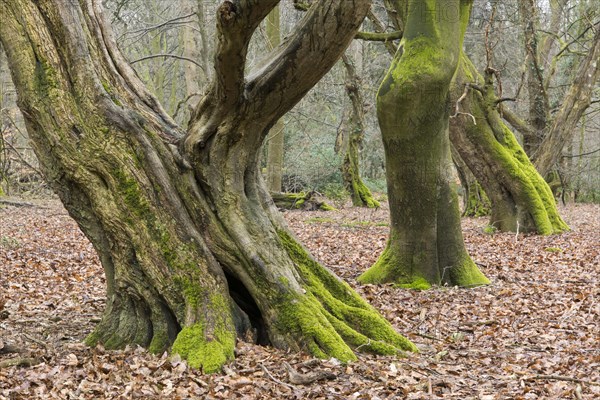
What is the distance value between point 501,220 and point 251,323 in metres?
10.4

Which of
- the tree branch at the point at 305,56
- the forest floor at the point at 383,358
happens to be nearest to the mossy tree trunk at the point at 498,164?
the forest floor at the point at 383,358

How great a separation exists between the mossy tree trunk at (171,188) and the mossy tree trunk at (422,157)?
11.4ft

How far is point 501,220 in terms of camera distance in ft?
50.3

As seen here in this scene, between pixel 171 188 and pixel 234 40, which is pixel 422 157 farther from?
pixel 234 40

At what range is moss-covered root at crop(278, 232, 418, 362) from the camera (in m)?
5.68

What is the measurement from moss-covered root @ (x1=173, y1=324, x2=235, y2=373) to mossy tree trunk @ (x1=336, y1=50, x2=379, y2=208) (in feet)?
51.3

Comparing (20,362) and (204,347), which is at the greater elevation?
(204,347)

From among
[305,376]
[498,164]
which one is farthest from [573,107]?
[305,376]

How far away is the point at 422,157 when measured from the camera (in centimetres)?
920

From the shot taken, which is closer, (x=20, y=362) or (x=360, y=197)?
(x=20, y=362)

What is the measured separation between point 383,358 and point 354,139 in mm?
16710

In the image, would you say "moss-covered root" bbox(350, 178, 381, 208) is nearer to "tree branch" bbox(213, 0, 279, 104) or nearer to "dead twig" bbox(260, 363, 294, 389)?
"tree branch" bbox(213, 0, 279, 104)

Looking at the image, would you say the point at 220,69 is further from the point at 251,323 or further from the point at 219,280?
the point at 251,323

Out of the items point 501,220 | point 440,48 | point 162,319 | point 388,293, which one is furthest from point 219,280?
point 501,220
